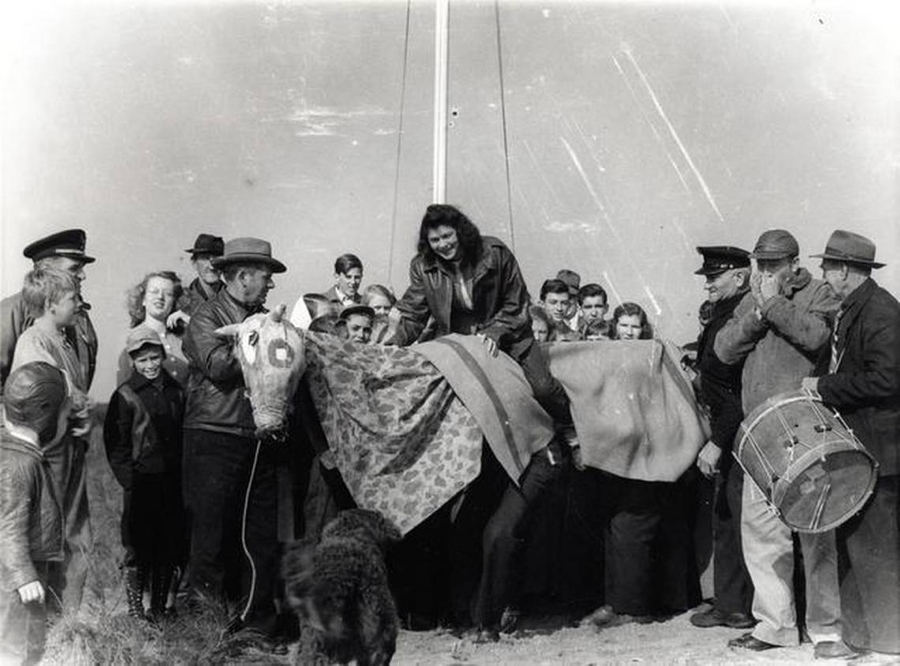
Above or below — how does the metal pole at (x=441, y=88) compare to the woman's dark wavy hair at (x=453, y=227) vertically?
above

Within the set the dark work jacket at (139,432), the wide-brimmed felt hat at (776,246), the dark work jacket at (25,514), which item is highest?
the wide-brimmed felt hat at (776,246)

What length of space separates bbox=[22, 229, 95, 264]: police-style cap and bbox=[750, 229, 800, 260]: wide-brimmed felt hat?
4.09m

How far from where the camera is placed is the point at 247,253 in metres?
6.75

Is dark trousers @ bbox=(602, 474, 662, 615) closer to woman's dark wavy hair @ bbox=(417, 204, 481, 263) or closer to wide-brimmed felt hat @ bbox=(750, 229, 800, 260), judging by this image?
wide-brimmed felt hat @ bbox=(750, 229, 800, 260)

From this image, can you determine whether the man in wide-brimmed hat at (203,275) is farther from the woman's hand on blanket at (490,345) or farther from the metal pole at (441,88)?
the woman's hand on blanket at (490,345)

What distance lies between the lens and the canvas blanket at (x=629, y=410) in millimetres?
7395

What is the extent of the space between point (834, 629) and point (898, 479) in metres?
1.01

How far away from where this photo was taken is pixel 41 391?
5656 mm

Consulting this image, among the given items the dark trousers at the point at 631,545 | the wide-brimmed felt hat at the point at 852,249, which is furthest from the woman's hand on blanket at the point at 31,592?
the wide-brimmed felt hat at the point at 852,249

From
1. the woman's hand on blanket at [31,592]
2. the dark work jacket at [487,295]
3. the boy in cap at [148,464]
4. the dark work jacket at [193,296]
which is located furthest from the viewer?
the dark work jacket at [193,296]

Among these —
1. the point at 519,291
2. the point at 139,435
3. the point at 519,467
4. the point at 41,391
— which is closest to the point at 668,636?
the point at 519,467

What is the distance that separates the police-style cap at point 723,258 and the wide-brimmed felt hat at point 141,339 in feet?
11.9

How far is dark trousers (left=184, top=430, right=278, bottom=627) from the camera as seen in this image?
→ 6.63 m

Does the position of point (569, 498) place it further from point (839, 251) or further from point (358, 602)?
point (358, 602)
